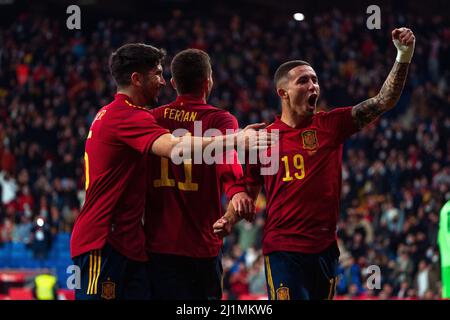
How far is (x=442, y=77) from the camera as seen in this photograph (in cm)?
2177

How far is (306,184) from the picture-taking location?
6020mm

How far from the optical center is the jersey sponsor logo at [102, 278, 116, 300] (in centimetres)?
554

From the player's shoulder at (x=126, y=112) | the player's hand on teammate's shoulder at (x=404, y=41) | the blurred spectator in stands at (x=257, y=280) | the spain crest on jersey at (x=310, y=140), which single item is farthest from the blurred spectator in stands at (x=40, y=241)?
the player's hand on teammate's shoulder at (x=404, y=41)

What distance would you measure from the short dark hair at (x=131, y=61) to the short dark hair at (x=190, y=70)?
1.10ft

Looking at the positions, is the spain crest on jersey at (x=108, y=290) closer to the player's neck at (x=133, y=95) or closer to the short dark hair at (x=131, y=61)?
the player's neck at (x=133, y=95)

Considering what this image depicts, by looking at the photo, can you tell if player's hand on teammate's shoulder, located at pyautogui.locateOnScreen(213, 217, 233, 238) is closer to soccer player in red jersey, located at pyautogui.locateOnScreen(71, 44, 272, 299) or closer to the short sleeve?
soccer player in red jersey, located at pyautogui.locateOnScreen(71, 44, 272, 299)

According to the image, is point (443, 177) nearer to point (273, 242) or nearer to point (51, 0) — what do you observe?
point (273, 242)

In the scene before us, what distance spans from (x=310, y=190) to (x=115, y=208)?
4.13 feet

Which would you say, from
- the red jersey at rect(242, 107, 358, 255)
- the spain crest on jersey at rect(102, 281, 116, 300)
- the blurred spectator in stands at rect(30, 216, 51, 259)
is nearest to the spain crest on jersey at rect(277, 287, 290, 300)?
the red jersey at rect(242, 107, 358, 255)

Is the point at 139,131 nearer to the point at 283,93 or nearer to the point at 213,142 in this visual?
the point at 213,142

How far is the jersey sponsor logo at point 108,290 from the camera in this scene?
554 cm

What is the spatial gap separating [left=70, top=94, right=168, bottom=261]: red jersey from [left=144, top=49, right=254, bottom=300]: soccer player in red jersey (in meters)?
0.26

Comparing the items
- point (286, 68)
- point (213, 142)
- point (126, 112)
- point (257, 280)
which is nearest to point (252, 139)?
point (213, 142)

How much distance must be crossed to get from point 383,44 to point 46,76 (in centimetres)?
861
